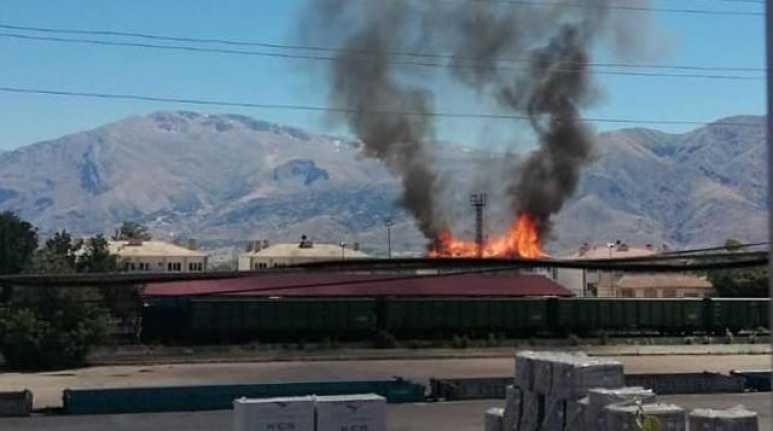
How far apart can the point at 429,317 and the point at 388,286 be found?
4.22m

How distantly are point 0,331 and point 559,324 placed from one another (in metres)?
32.0

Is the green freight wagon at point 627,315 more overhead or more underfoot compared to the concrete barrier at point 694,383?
more overhead

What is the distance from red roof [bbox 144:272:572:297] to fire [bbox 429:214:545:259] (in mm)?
6561

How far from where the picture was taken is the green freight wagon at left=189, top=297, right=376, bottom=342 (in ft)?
181

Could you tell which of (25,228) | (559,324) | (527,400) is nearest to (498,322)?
(559,324)

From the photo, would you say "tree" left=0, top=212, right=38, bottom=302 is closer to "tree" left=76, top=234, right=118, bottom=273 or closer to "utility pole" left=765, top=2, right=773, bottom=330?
"tree" left=76, top=234, right=118, bottom=273

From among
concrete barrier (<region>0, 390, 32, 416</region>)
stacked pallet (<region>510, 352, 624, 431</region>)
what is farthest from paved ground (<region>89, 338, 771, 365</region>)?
stacked pallet (<region>510, 352, 624, 431</region>)

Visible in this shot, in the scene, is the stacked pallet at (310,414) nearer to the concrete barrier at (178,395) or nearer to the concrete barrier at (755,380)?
the concrete barrier at (178,395)

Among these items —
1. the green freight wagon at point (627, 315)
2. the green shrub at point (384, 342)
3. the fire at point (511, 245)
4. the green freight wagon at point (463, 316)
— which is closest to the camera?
the green shrub at point (384, 342)

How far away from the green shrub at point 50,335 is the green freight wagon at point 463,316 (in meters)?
17.0

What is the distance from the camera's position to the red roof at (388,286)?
5847 centimetres

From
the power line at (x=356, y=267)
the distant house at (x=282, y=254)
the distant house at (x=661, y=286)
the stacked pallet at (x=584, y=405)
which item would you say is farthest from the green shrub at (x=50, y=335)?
the distant house at (x=661, y=286)

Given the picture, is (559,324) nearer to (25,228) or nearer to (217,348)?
(217,348)

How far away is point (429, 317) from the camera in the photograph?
59.1 m
